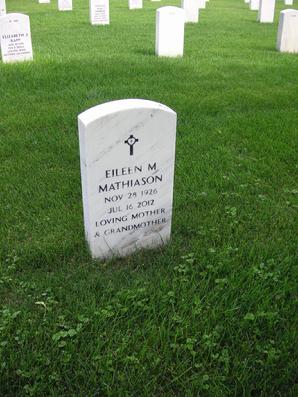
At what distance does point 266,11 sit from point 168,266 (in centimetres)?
1285

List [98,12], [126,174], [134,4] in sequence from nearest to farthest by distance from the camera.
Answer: [126,174] → [98,12] → [134,4]

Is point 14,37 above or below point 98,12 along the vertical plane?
below

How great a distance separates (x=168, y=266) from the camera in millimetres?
2889

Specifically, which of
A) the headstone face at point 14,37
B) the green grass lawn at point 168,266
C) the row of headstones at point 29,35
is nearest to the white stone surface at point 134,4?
the row of headstones at point 29,35

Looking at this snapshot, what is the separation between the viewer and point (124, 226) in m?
3.01

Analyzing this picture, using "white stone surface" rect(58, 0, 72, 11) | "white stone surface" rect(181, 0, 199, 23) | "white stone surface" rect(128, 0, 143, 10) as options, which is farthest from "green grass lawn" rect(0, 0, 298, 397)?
"white stone surface" rect(128, 0, 143, 10)

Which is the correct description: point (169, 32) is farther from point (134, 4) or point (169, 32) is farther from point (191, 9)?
point (134, 4)

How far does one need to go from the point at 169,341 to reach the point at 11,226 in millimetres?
1603

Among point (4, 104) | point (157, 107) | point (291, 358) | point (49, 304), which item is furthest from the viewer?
point (4, 104)

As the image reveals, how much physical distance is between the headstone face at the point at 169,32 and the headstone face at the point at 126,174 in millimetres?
6171

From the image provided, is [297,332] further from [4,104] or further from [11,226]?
[4,104]

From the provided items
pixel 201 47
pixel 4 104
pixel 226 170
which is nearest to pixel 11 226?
pixel 226 170

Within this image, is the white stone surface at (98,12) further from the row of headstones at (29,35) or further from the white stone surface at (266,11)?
the white stone surface at (266,11)

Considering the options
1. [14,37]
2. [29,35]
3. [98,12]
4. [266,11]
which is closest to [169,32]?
[29,35]
